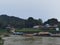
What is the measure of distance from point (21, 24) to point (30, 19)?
5.31ft

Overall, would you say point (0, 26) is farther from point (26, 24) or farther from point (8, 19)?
point (8, 19)

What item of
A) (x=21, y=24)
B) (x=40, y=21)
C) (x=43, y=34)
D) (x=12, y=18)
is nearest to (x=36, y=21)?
(x=40, y=21)

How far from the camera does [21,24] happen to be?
2877 cm

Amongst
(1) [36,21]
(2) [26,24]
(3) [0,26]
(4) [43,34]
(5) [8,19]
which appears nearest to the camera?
(4) [43,34]

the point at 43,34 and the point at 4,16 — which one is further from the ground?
the point at 4,16

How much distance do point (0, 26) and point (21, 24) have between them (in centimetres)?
311

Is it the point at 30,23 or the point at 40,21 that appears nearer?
the point at 30,23

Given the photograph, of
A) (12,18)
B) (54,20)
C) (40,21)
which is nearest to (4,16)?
(12,18)

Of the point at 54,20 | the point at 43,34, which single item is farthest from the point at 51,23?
the point at 43,34

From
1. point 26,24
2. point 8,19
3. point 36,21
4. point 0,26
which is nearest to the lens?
point 0,26

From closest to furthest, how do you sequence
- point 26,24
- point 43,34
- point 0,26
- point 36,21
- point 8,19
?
point 43,34, point 0,26, point 26,24, point 36,21, point 8,19

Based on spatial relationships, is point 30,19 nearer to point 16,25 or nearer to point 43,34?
point 16,25

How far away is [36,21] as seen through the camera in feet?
102

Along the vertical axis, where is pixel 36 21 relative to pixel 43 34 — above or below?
above
